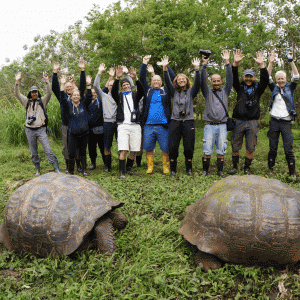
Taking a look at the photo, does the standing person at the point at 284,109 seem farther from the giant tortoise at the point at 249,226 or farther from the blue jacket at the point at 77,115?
the blue jacket at the point at 77,115

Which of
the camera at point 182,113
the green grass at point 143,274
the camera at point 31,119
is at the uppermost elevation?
the camera at point 182,113

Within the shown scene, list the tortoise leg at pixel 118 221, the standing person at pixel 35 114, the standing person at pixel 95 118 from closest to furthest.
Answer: the tortoise leg at pixel 118 221 → the standing person at pixel 35 114 → the standing person at pixel 95 118

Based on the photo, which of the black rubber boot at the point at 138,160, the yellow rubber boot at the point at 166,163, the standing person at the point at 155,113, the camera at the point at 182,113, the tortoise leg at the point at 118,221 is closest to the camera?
the tortoise leg at the point at 118,221

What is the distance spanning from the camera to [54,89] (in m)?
5.83

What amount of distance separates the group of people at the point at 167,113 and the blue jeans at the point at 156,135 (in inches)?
0.9

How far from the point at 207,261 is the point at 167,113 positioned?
150 inches

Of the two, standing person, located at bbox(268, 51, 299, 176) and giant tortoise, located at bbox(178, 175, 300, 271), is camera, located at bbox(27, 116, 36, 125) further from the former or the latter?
standing person, located at bbox(268, 51, 299, 176)

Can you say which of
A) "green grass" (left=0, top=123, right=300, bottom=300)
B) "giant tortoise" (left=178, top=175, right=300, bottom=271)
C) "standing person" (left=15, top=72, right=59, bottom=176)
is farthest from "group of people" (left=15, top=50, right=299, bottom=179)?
"giant tortoise" (left=178, top=175, right=300, bottom=271)

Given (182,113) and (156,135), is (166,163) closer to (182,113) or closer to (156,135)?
(156,135)

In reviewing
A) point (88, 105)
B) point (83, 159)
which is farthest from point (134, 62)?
point (83, 159)

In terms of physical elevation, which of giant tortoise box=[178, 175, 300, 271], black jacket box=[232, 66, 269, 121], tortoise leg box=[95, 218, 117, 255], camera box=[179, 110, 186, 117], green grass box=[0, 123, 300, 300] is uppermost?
black jacket box=[232, 66, 269, 121]

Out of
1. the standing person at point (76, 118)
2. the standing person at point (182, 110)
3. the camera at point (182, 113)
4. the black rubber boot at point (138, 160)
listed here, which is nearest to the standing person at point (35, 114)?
the standing person at point (76, 118)

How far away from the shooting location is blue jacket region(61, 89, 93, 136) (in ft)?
19.3

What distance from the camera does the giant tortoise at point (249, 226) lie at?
104 inches
